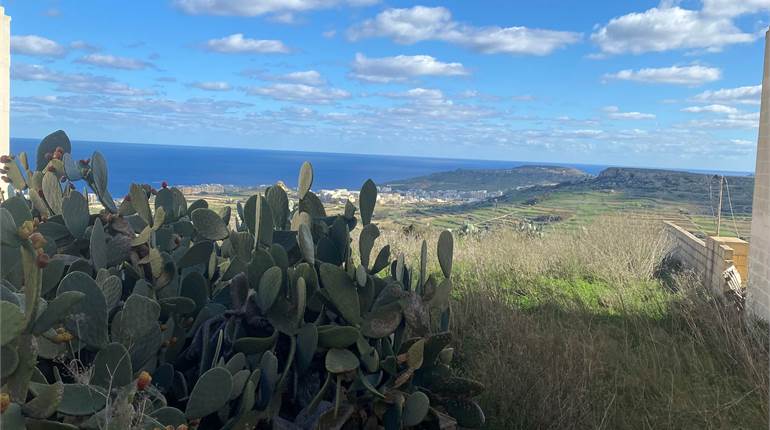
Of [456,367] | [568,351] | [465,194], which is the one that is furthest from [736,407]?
[465,194]

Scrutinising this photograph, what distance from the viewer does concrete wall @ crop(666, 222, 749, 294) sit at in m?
6.80

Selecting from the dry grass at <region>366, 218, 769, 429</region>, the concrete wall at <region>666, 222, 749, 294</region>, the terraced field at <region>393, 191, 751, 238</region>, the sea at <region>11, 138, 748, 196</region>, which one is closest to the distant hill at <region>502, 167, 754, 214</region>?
the terraced field at <region>393, 191, 751, 238</region>

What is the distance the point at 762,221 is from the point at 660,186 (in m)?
14.6

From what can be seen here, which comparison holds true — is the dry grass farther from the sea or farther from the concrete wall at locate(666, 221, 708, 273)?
the sea

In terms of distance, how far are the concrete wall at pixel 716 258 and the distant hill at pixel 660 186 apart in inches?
164

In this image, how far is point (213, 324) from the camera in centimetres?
182

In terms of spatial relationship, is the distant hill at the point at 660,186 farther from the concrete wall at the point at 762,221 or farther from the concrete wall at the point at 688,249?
the concrete wall at the point at 762,221

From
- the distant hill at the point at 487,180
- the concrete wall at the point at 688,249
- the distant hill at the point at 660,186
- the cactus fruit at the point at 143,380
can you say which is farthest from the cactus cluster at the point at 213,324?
the distant hill at the point at 487,180

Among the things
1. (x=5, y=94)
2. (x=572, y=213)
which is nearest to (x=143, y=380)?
(x=5, y=94)

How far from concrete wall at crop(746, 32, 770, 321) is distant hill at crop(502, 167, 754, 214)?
701 cm

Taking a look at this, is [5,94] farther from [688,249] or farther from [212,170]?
[212,170]

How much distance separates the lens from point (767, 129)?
17.7 feet

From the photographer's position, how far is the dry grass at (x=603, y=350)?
312 centimetres

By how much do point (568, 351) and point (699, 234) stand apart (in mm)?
7918
